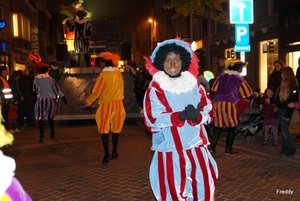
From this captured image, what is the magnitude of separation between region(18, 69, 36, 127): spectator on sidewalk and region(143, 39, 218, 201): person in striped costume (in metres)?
8.85

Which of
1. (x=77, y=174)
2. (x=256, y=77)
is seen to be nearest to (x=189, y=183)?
(x=77, y=174)

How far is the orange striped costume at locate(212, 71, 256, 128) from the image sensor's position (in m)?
6.79

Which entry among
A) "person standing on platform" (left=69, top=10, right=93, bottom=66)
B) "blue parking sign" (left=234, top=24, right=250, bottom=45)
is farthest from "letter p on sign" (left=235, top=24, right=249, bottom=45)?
"person standing on platform" (left=69, top=10, right=93, bottom=66)

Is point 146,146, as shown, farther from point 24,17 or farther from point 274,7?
point 24,17

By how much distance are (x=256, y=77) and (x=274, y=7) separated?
12.0ft

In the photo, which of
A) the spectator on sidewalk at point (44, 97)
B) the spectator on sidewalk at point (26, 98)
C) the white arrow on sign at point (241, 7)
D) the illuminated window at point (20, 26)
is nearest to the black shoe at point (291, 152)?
the spectator on sidewalk at point (44, 97)

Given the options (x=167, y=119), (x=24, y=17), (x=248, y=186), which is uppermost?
(x=24, y=17)

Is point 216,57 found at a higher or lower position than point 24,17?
lower

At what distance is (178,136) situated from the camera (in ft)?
10.7

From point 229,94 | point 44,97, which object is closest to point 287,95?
point 229,94

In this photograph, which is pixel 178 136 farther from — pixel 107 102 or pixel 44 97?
pixel 44 97

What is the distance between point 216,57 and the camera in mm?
24250

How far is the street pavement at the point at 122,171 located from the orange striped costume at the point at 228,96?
69cm

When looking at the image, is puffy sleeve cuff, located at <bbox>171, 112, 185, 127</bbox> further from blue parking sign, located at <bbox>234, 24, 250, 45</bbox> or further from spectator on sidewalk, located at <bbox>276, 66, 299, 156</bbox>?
blue parking sign, located at <bbox>234, 24, 250, 45</bbox>
